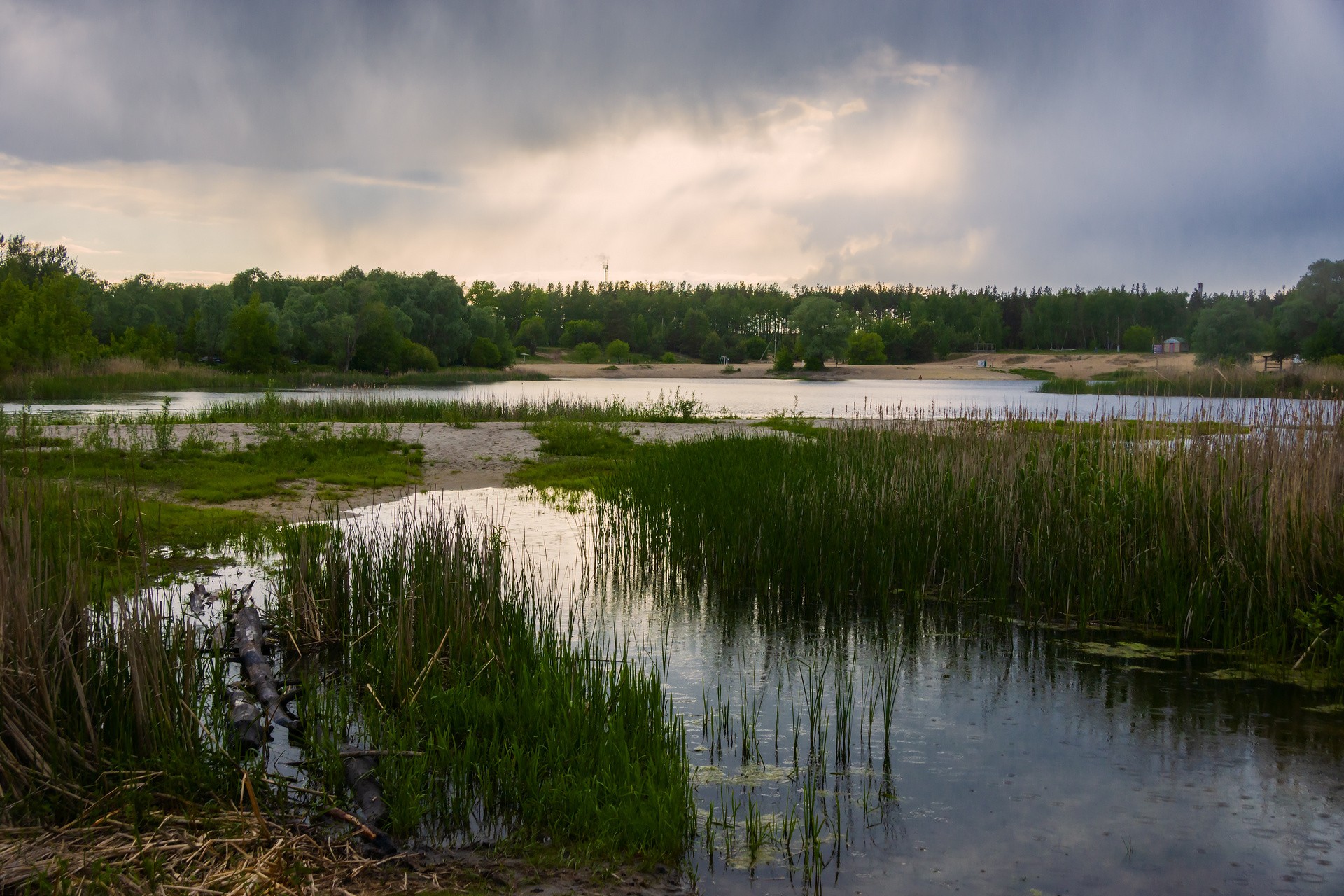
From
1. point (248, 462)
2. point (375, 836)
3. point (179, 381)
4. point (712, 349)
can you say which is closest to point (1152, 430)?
point (375, 836)

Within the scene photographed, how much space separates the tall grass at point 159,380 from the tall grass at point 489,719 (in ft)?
78.6

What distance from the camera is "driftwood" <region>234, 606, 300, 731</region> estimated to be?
5.40 metres

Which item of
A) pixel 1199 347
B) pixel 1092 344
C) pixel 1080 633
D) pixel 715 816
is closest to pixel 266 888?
pixel 715 816

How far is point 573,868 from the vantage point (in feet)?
13.0

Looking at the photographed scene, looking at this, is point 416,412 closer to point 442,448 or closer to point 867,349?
point 442,448

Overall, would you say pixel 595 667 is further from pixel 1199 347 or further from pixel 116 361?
pixel 1199 347

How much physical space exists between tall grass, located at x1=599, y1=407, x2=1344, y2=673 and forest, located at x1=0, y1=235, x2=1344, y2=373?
20824 millimetres

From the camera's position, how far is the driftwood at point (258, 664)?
540 centimetres

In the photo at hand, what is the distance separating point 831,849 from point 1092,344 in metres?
150

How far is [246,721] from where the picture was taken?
4918mm

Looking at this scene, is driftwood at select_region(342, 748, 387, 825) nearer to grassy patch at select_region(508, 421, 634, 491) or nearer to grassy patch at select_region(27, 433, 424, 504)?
grassy patch at select_region(27, 433, 424, 504)

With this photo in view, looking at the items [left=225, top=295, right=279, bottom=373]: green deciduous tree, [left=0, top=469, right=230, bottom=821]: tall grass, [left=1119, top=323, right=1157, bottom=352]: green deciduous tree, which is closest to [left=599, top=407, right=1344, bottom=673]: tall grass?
[left=0, top=469, right=230, bottom=821]: tall grass

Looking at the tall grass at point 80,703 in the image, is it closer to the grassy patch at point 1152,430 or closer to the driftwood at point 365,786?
the driftwood at point 365,786

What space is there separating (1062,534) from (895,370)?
373ft
